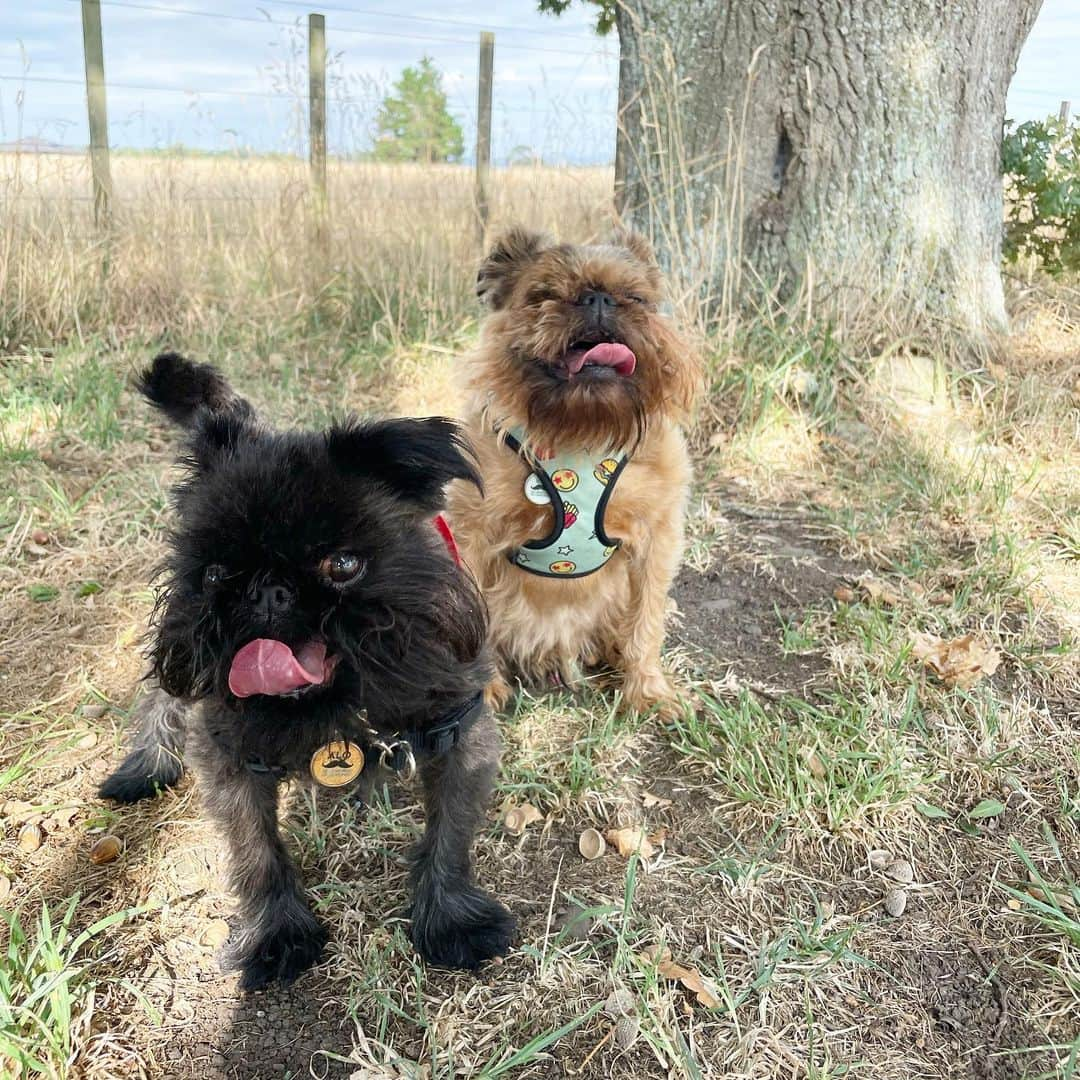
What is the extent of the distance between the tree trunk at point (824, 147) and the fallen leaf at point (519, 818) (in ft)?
10.8

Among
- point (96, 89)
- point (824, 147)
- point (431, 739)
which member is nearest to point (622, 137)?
point (824, 147)

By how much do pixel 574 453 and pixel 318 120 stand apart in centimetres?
624

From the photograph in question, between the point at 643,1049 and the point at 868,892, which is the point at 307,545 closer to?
the point at 643,1049

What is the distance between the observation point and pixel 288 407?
17.2ft

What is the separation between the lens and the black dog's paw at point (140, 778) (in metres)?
2.56

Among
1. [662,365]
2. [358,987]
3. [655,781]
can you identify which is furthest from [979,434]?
[358,987]

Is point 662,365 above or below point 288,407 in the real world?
above

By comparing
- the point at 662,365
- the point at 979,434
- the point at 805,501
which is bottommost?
the point at 805,501

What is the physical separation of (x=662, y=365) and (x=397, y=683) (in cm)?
159

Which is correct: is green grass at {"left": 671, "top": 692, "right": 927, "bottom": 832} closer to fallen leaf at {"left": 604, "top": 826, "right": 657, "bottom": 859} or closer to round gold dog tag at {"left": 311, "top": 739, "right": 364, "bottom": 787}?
fallen leaf at {"left": 604, "top": 826, "right": 657, "bottom": 859}

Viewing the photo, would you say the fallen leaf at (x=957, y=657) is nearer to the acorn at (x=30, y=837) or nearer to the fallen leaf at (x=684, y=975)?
the fallen leaf at (x=684, y=975)

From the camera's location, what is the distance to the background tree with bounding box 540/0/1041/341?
464cm

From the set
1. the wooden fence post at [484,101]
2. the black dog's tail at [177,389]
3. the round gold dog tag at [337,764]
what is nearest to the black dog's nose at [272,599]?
the round gold dog tag at [337,764]

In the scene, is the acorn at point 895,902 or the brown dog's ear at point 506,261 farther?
the brown dog's ear at point 506,261
